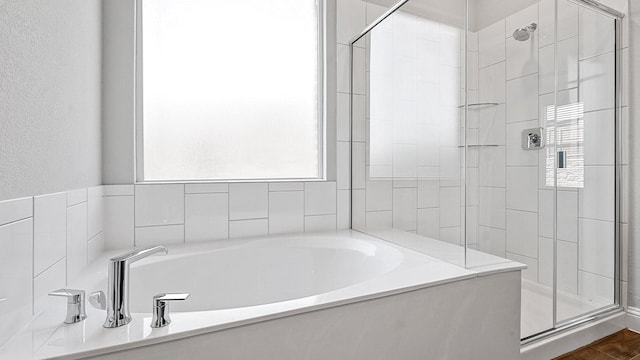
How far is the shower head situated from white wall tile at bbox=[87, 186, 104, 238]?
2.03m

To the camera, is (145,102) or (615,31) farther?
(615,31)

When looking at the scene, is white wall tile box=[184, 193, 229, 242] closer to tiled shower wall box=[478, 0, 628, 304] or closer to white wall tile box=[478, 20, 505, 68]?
tiled shower wall box=[478, 0, 628, 304]

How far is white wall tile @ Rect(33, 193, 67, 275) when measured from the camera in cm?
85

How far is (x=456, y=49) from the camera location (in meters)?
1.30

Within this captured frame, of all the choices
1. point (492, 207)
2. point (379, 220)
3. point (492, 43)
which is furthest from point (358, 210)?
point (492, 43)

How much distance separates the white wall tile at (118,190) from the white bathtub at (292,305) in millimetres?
290

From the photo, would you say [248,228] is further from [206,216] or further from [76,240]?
[76,240]

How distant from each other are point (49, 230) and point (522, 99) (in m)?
1.93

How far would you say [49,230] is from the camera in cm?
93

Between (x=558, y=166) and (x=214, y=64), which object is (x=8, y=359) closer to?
→ (x=214, y=64)

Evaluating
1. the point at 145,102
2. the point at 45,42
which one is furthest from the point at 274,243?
the point at 45,42

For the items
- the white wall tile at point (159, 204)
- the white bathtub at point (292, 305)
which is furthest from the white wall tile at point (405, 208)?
the white wall tile at point (159, 204)

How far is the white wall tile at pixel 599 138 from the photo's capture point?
5.52ft

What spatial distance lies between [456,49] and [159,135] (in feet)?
4.98
